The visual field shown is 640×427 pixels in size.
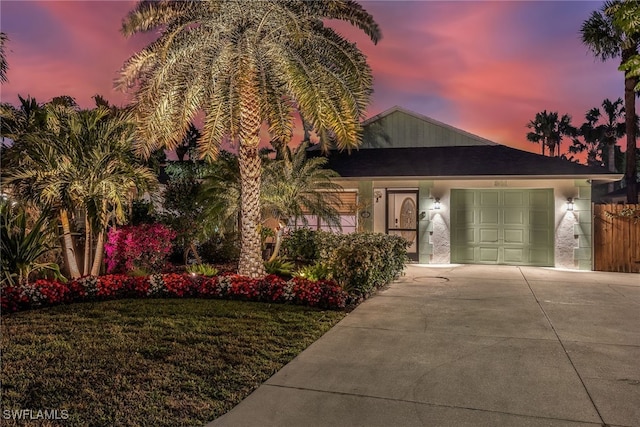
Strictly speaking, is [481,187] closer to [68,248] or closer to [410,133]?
[410,133]

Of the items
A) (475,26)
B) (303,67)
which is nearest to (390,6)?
(475,26)

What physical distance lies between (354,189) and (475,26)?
5.87 meters

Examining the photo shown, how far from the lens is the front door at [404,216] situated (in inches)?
577

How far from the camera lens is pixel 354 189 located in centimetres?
1464

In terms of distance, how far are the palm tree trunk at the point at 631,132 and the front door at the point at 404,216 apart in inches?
294

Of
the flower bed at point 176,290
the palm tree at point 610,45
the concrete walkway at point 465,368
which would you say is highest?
the palm tree at point 610,45

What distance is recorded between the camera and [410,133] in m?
16.2

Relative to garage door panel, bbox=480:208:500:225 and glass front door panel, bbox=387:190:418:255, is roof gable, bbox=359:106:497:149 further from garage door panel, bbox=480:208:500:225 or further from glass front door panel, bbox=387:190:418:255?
garage door panel, bbox=480:208:500:225

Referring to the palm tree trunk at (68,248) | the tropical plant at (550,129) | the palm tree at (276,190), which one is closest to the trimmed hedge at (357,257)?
the palm tree at (276,190)

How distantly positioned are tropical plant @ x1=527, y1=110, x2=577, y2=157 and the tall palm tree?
33.3 metres

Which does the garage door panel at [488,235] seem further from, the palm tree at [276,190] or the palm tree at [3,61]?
the palm tree at [3,61]

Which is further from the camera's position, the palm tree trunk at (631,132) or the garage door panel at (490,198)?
the palm tree trunk at (631,132)

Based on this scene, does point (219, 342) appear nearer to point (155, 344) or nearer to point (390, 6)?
point (155, 344)

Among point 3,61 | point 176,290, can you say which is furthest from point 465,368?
point 3,61
